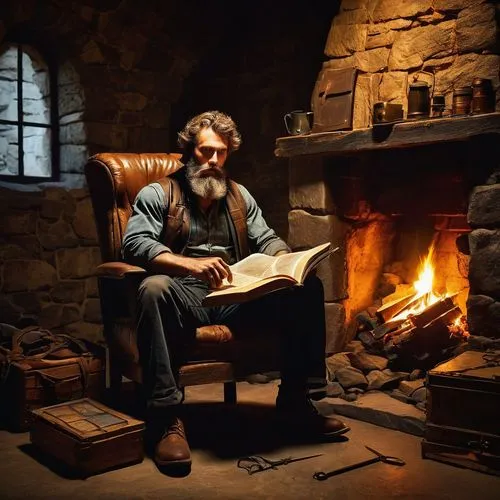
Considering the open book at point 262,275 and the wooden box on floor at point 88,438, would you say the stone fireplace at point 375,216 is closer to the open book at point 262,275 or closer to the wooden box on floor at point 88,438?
the open book at point 262,275

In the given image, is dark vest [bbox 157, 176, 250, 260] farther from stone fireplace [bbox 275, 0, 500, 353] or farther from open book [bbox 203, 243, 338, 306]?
stone fireplace [bbox 275, 0, 500, 353]

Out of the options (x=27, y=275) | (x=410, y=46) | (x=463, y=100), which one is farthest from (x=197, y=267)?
(x=27, y=275)

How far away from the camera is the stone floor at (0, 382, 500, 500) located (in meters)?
2.69

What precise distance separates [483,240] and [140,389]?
6.02 ft

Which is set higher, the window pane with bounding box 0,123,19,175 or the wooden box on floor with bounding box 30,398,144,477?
the window pane with bounding box 0,123,19,175

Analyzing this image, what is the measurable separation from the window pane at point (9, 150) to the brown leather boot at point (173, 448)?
8.76ft

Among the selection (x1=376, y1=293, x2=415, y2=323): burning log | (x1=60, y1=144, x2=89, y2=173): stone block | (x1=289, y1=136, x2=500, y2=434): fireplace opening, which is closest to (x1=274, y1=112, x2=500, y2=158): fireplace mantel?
(x1=289, y1=136, x2=500, y2=434): fireplace opening

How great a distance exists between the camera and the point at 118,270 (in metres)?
3.11

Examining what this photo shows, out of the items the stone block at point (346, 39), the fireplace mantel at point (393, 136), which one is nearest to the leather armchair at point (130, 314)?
the fireplace mantel at point (393, 136)

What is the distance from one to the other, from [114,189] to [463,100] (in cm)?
177

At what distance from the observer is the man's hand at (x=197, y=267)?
117 inches

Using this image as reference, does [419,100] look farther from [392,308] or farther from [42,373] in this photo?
[42,373]

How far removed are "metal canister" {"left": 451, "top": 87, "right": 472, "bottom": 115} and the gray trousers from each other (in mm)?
1166

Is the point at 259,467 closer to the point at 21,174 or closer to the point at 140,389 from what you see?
the point at 140,389
